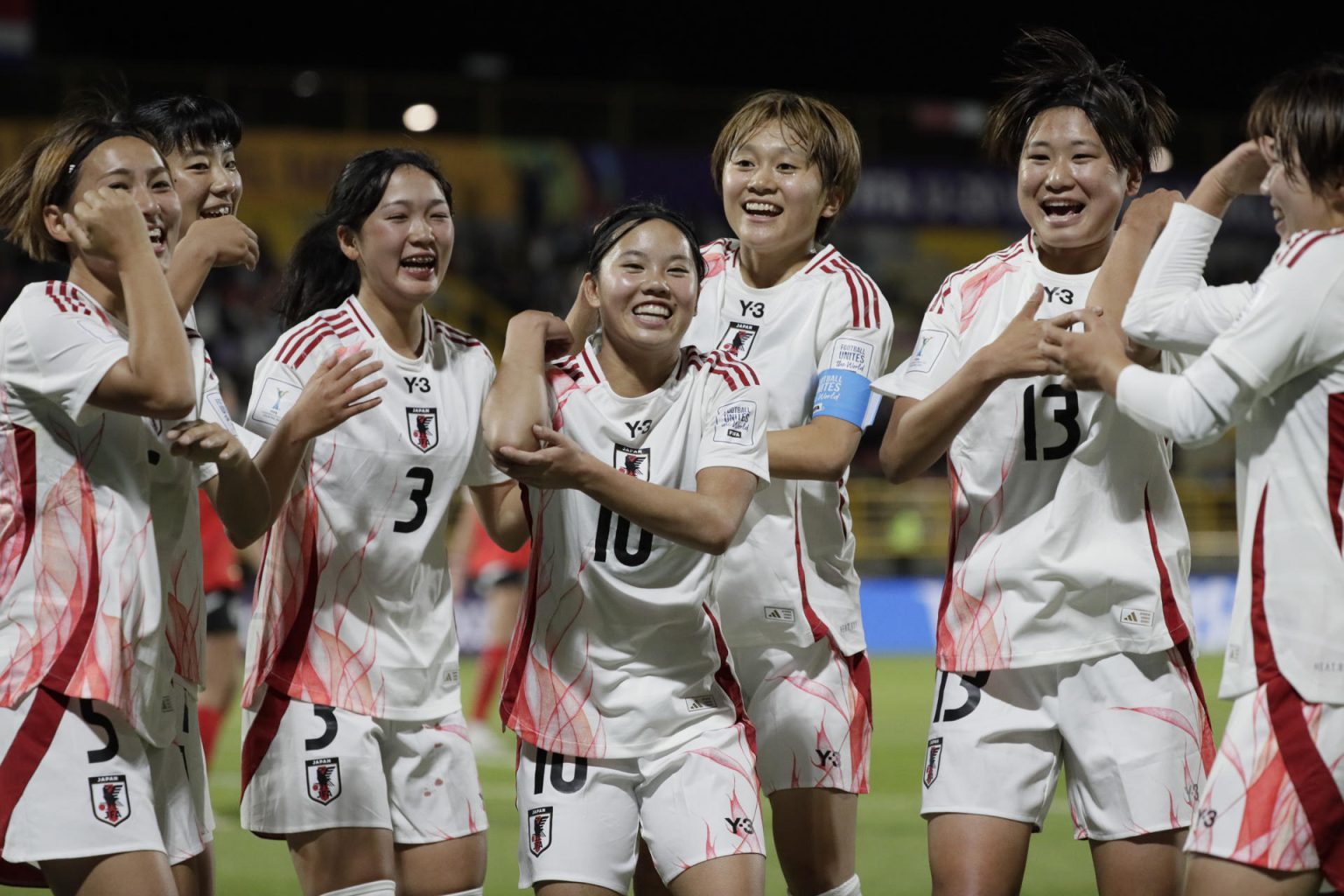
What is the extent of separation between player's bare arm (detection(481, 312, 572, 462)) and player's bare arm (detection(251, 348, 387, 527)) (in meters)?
0.30

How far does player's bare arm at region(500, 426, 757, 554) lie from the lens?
370 centimetres

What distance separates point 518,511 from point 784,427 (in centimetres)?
79

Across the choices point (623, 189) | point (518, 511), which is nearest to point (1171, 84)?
point (623, 189)

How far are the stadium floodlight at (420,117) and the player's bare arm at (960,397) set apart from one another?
16.3 m

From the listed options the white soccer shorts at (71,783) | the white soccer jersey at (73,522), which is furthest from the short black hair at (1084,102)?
the white soccer shorts at (71,783)

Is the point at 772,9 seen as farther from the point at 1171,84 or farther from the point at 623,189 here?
the point at 623,189

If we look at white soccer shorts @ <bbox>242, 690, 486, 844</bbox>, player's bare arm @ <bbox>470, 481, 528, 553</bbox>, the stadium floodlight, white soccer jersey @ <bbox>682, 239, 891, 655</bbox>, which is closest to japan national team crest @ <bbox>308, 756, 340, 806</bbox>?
white soccer shorts @ <bbox>242, 690, 486, 844</bbox>

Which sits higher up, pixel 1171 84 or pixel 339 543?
pixel 1171 84

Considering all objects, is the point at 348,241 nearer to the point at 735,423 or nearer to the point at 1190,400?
the point at 735,423

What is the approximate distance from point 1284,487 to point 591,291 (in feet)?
5.81

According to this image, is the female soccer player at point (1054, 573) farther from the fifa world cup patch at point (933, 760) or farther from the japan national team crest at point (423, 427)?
the japan national team crest at point (423, 427)

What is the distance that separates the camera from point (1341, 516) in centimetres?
335

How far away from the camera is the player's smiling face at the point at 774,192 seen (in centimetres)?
469

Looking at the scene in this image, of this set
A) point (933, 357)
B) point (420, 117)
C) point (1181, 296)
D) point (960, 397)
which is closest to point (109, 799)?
point (960, 397)
